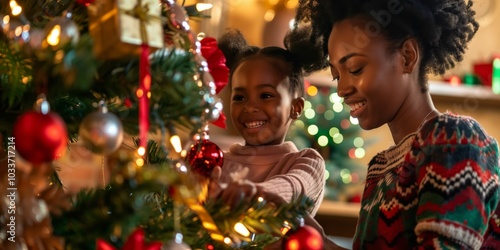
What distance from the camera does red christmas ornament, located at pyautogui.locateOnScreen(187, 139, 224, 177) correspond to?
871 millimetres

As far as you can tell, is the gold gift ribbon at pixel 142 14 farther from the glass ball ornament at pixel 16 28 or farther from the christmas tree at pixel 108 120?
the glass ball ornament at pixel 16 28

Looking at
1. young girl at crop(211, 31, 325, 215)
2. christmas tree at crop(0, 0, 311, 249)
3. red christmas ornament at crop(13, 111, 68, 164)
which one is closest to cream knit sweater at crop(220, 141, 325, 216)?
young girl at crop(211, 31, 325, 215)

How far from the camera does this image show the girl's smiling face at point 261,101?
1203 millimetres

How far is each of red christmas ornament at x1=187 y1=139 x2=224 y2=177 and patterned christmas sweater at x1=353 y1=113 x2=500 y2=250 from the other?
243 mm

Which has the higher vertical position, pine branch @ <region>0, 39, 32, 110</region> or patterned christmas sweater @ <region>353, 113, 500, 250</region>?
pine branch @ <region>0, 39, 32, 110</region>

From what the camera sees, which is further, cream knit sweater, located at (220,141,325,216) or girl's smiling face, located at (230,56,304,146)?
girl's smiling face, located at (230,56,304,146)

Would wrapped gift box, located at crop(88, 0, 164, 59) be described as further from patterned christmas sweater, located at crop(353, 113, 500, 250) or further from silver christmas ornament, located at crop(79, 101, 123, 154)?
patterned christmas sweater, located at crop(353, 113, 500, 250)

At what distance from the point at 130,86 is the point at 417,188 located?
0.40m

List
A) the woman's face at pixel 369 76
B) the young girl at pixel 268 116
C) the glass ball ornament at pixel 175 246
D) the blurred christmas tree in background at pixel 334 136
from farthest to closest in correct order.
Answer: the blurred christmas tree in background at pixel 334 136, the young girl at pixel 268 116, the woman's face at pixel 369 76, the glass ball ornament at pixel 175 246

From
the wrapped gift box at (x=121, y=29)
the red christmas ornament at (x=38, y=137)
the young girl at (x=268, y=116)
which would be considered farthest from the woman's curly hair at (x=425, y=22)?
the red christmas ornament at (x=38, y=137)

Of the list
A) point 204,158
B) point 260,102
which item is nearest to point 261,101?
point 260,102

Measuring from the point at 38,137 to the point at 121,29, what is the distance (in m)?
0.12

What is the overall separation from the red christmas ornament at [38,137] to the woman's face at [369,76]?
1.83 feet

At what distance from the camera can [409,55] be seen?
3.42 ft
